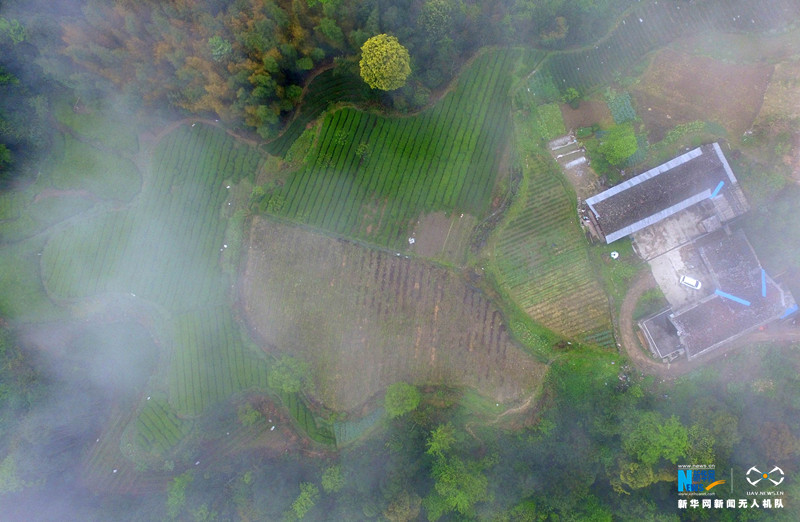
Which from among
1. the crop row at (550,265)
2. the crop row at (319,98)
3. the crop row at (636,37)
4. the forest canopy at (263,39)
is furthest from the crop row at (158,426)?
the crop row at (636,37)

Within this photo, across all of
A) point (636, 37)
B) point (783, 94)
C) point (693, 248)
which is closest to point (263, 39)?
point (636, 37)

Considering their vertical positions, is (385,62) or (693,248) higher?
(385,62)

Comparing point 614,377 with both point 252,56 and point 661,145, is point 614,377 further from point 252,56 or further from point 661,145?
point 252,56

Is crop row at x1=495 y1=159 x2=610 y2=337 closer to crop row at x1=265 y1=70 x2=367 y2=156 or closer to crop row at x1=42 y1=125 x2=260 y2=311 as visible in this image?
crop row at x1=265 y1=70 x2=367 y2=156

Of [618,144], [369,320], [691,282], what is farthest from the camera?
[369,320]

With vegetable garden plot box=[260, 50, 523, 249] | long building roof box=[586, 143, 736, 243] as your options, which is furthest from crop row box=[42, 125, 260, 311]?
long building roof box=[586, 143, 736, 243]

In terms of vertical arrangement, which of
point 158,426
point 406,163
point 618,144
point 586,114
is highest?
point 586,114

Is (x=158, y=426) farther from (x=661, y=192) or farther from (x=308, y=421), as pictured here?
(x=661, y=192)
